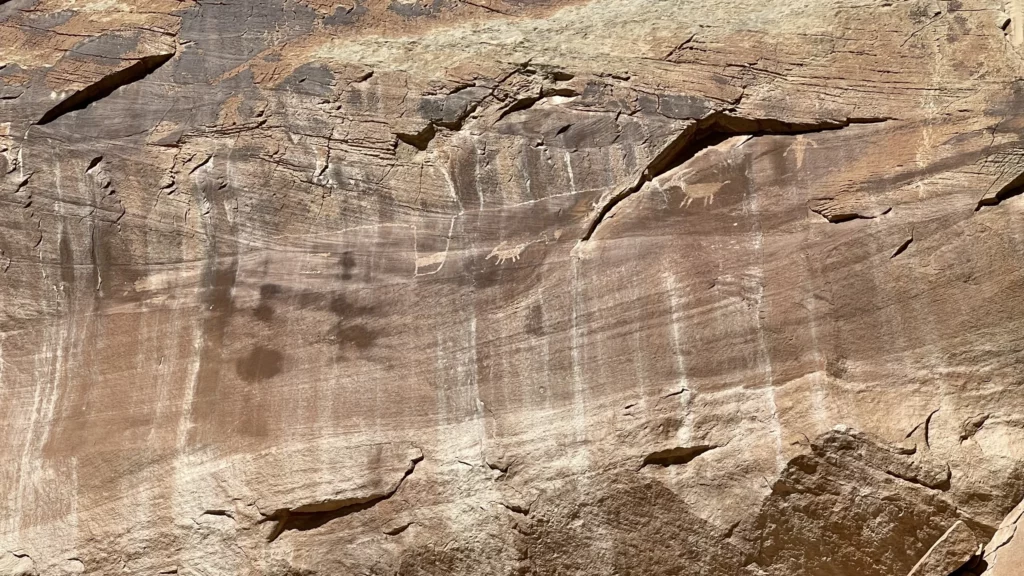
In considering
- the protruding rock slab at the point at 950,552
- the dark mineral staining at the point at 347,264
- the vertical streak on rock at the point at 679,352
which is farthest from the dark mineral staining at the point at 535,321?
the protruding rock slab at the point at 950,552

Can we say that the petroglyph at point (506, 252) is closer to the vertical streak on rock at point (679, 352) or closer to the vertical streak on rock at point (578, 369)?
the vertical streak on rock at point (578, 369)

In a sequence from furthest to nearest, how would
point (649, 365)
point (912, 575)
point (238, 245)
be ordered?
point (238, 245) → point (649, 365) → point (912, 575)

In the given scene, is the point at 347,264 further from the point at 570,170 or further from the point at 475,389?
the point at 570,170

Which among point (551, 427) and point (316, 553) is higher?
point (551, 427)

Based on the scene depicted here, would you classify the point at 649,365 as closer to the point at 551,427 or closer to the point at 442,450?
the point at 551,427

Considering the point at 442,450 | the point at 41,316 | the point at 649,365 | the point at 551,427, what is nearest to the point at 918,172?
the point at 649,365

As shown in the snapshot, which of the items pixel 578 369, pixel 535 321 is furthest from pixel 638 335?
pixel 535 321
